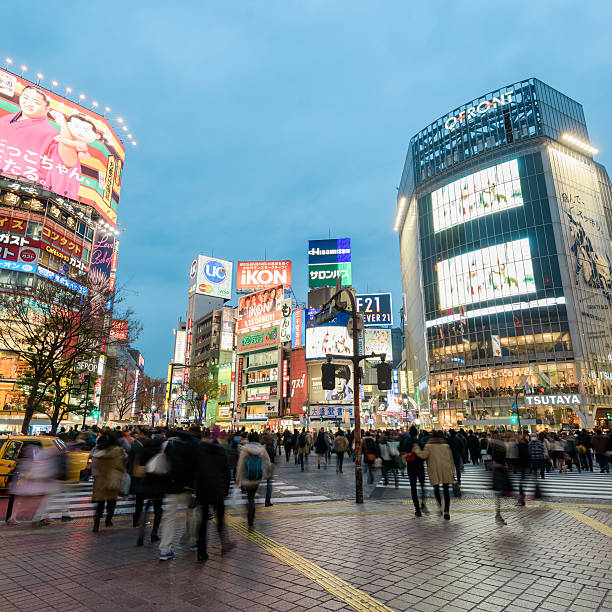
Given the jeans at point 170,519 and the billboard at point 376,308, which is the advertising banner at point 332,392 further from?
the jeans at point 170,519

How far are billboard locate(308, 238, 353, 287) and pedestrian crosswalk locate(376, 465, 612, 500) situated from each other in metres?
48.7

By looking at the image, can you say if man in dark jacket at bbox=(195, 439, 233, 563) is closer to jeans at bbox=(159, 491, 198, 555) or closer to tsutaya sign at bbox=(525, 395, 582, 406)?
jeans at bbox=(159, 491, 198, 555)

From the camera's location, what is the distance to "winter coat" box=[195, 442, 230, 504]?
608 centimetres

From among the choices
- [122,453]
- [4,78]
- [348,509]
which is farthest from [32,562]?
[4,78]

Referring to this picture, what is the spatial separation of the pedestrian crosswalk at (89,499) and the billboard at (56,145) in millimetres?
43383

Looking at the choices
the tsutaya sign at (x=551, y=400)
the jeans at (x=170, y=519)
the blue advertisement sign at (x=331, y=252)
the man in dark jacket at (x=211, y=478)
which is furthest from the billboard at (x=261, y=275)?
the jeans at (x=170, y=519)

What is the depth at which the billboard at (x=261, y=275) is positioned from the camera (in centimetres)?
7325

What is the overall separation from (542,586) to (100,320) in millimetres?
25075

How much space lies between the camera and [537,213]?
2318 inches

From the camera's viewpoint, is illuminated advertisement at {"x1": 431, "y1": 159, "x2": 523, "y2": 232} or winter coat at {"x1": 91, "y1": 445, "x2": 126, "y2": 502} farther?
illuminated advertisement at {"x1": 431, "y1": 159, "x2": 523, "y2": 232}

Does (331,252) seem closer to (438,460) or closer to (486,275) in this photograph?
(486,275)

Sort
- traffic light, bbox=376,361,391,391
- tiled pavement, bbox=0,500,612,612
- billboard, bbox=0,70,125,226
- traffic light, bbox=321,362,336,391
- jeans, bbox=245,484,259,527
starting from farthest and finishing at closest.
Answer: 1. billboard, bbox=0,70,125,226
2. traffic light, bbox=376,361,391,391
3. traffic light, bbox=321,362,336,391
4. jeans, bbox=245,484,259,527
5. tiled pavement, bbox=0,500,612,612

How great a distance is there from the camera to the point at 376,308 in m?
69.4

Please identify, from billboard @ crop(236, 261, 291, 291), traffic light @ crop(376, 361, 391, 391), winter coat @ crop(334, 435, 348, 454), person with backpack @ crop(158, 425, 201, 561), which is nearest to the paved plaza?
person with backpack @ crop(158, 425, 201, 561)
